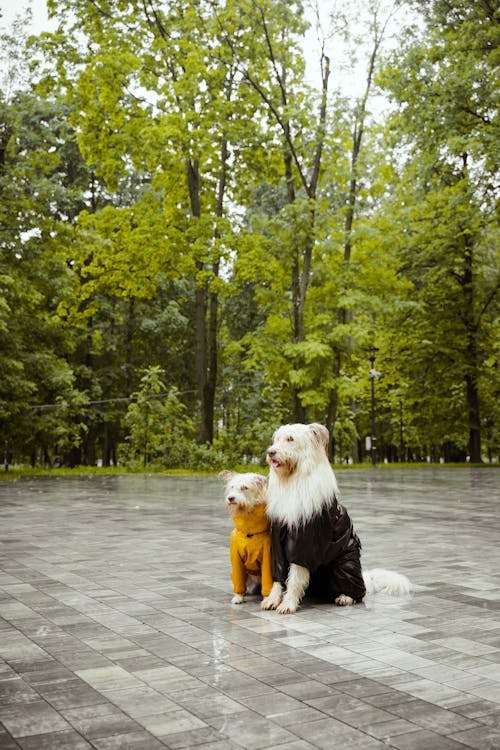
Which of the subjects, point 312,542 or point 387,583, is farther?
point 387,583

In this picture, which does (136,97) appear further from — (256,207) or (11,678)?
(11,678)

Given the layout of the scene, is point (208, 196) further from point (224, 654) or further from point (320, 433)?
point (224, 654)

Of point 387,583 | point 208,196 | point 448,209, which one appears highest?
point 208,196

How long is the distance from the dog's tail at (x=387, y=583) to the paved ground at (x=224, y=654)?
11cm

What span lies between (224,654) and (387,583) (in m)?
2.15

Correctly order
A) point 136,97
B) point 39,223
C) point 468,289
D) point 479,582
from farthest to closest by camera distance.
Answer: point 468,289 < point 136,97 < point 39,223 < point 479,582

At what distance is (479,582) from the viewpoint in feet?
22.6

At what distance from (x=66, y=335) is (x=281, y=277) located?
710 cm

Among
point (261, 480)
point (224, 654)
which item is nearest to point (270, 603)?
point (261, 480)

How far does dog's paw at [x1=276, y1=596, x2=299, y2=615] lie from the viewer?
5.74 meters

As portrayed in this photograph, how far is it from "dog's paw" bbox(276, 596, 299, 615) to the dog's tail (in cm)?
90

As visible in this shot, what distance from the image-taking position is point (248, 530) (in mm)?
5914

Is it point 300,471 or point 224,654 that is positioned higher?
point 300,471

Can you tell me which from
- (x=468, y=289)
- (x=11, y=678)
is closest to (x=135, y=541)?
(x=11, y=678)
